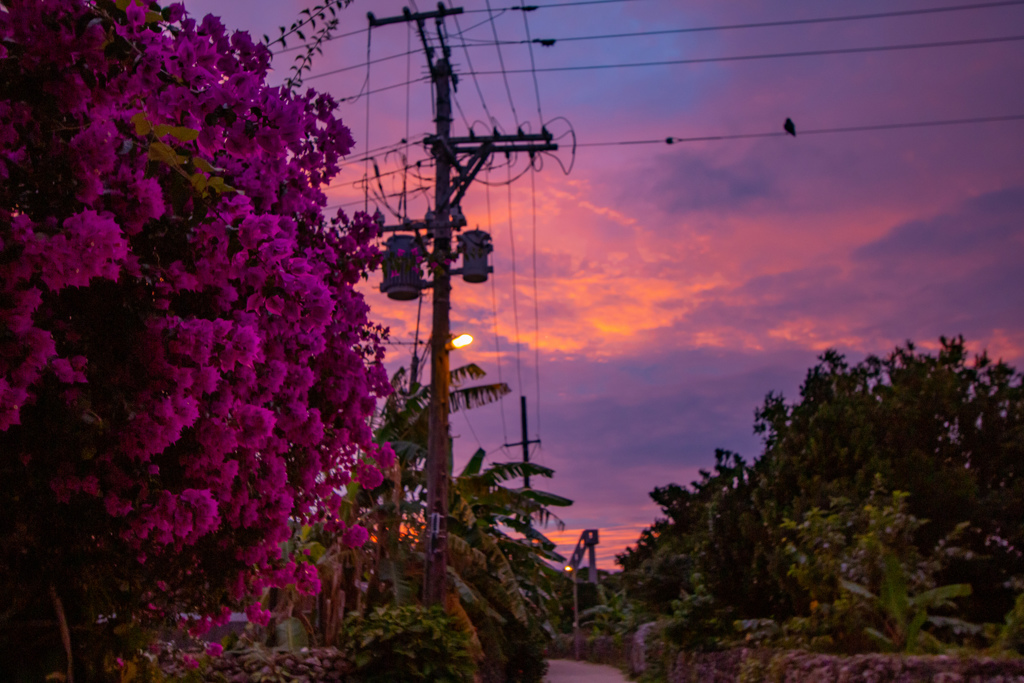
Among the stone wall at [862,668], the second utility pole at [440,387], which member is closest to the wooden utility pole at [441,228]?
the second utility pole at [440,387]

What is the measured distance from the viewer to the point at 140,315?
424cm

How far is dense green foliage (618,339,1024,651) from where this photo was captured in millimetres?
12602

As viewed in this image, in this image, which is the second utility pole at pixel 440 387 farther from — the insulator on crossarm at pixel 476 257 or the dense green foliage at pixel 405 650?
the dense green foliage at pixel 405 650

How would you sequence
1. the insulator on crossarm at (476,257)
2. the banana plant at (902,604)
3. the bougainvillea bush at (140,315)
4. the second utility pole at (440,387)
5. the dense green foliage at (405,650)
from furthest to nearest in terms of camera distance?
the insulator on crossarm at (476,257), the second utility pole at (440,387), the dense green foliage at (405,650), the banana plant at (902,604), the bougainvillea bush at (140,315)

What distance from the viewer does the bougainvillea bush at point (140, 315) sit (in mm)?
3576

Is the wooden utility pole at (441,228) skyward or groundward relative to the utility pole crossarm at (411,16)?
groundward

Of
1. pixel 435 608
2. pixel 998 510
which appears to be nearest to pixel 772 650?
pixel 998 510

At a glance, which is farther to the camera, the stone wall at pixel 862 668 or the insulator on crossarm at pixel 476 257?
the insulator on crossarm at pixel 476 257

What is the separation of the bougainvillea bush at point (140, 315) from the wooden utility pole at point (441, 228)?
6717 mm

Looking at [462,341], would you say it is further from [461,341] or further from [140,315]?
[140,315]

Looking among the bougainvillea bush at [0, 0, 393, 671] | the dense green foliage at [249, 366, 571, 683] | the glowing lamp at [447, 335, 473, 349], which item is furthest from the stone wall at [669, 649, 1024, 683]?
the bougainvillea bush at [0, 0, 393, 671]

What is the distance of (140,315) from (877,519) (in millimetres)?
11914

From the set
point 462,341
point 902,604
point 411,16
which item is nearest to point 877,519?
point 902,604

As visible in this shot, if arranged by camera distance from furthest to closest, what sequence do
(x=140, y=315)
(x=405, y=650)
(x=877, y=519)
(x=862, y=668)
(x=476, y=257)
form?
1. (x=476, y=257)
2. (x=877, y=519)
3. (x=405, y=650)
4. (x=862, y=668)
5. (x=140, y=315)
